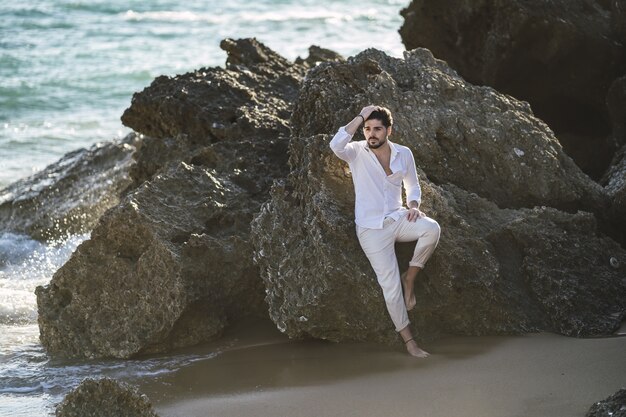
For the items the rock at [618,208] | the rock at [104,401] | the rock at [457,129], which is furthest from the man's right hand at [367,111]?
the rock at [104,401]

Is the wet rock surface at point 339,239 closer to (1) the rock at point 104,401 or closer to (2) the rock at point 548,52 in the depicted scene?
(1) the rock at point 104,401

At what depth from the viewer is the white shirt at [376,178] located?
740 centimetres

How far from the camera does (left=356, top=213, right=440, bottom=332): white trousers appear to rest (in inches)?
285

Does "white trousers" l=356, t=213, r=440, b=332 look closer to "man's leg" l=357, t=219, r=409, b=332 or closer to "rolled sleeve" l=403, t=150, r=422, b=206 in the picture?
"man's leg" l=357, t=219, r=409, b=332

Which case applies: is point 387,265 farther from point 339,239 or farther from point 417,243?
point 339,239

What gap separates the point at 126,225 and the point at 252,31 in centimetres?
2208

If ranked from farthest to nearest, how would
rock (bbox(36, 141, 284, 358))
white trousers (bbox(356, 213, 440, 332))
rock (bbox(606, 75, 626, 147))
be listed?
rock (bbox(606, 75, 626, 147))
rock (bbox(36, 141, 284, 358))
white trousers (bbox(356, 213, 440, 332))

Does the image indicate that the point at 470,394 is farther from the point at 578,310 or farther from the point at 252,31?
the point at 252,31

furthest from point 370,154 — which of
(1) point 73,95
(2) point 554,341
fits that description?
(1) point 73,95

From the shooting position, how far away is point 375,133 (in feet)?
24.6

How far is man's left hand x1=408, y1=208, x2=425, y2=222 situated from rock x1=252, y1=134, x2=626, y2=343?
10.2 inches

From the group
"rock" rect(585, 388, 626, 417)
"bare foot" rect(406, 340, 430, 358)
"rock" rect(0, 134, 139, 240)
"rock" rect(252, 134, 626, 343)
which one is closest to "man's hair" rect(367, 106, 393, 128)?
"rock" rect(252, 134, 626, 343)

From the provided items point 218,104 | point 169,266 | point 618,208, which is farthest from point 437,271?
point 218,104

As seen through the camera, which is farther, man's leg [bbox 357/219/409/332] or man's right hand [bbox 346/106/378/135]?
man's right hand [bbox 346/106/378/135]
